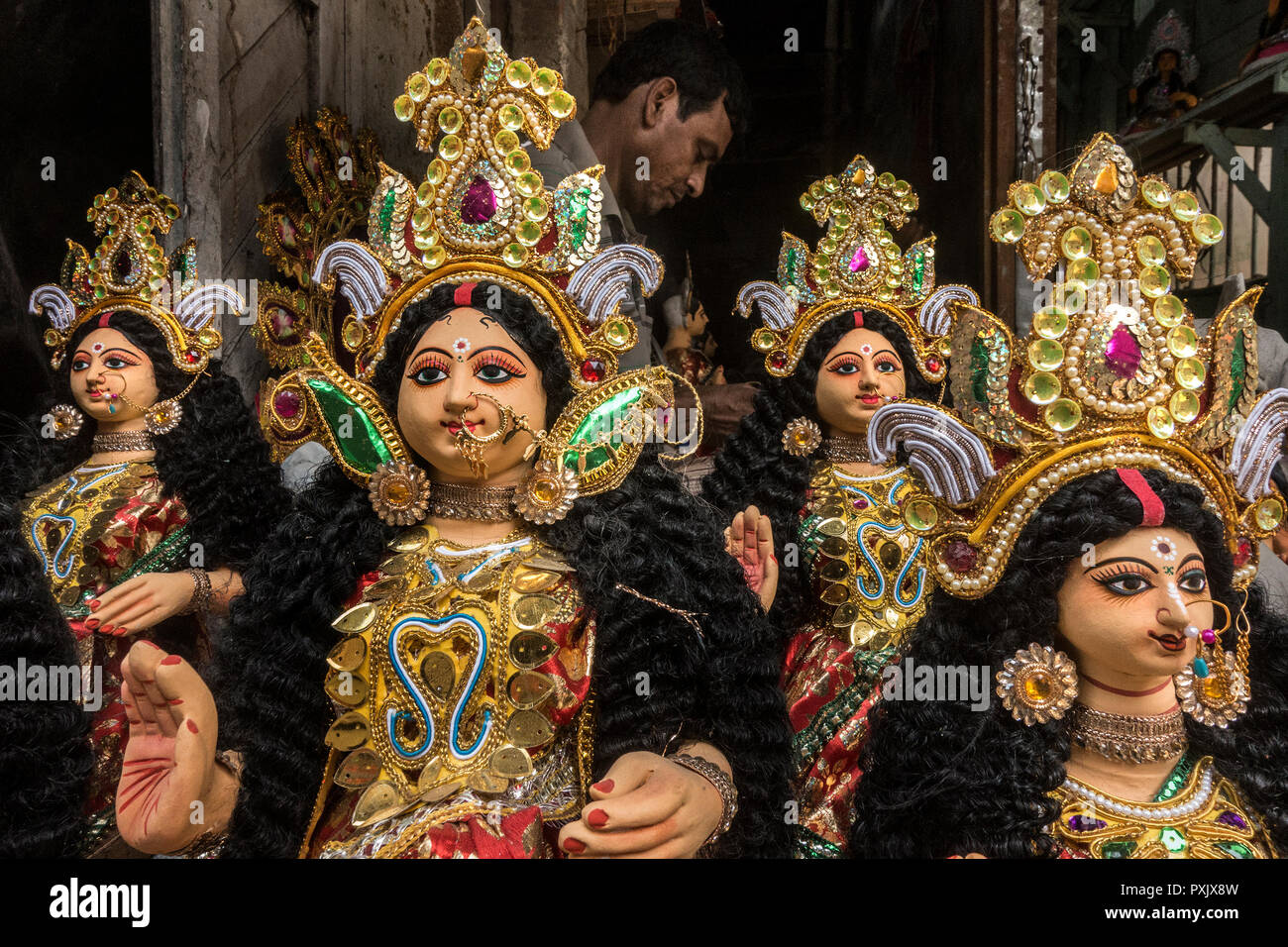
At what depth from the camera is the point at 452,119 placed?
225 cm

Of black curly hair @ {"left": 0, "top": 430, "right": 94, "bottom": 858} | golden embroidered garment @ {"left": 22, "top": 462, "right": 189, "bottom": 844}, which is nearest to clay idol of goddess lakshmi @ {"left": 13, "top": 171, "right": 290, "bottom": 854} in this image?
golden embroidered garment @ {"left": 22, "top": 462, "right": 189, "bottom": 844}

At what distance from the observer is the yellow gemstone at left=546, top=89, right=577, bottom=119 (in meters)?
2.23

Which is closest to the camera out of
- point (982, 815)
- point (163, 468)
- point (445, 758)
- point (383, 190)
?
point (982, 815)

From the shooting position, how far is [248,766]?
212cm

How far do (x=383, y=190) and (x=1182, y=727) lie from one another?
75.1 inches

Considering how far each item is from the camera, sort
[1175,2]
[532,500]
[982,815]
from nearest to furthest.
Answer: [982,815] < [532,500] < [1175,2]

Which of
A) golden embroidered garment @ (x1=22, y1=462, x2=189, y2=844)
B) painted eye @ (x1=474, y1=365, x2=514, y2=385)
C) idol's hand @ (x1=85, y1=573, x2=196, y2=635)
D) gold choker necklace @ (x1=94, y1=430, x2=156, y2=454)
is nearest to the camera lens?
painted eye @ (x1=474, y1=365, x2=514, y2=385)

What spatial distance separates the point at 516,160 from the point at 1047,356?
1135 millimetres

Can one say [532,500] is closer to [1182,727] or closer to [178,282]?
[1182,727]

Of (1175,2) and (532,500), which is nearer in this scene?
(532,500)

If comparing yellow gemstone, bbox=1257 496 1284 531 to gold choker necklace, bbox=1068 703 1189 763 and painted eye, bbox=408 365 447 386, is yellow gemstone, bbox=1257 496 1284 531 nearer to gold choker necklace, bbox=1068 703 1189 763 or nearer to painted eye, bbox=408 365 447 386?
gold choker necklace, bbox=1068 703 1189 763
